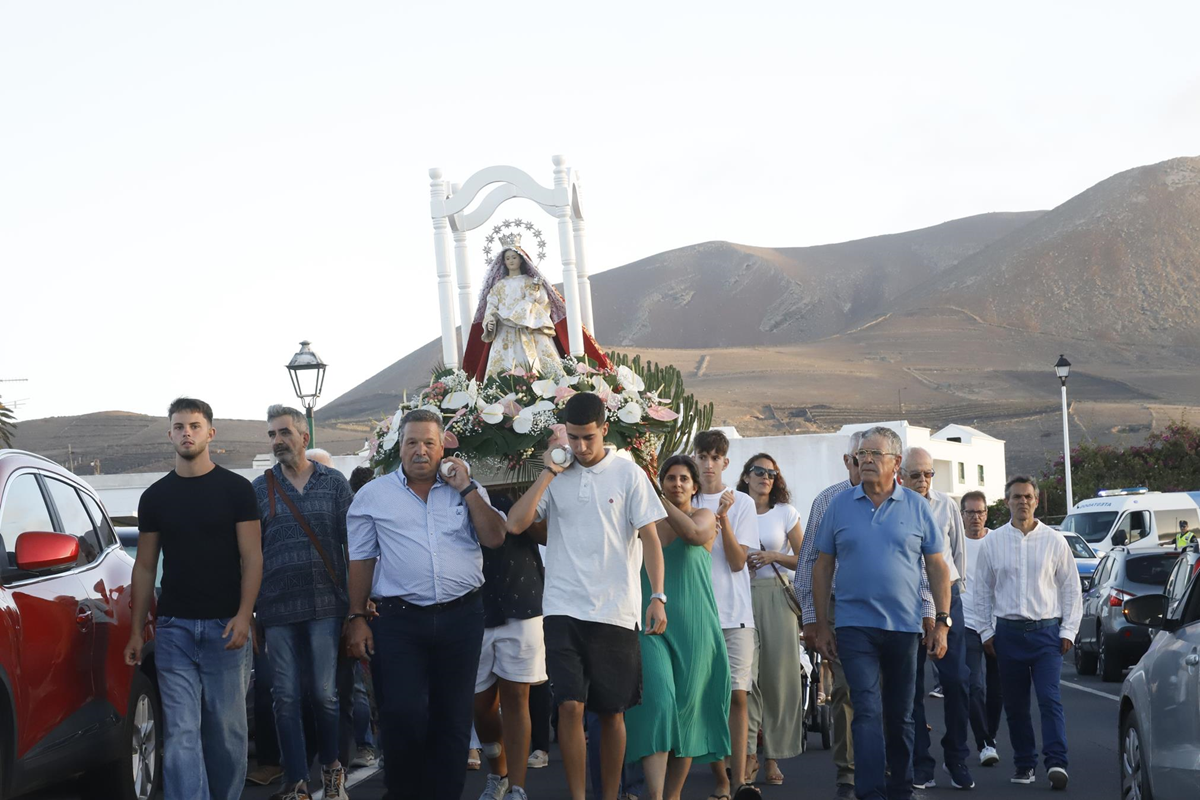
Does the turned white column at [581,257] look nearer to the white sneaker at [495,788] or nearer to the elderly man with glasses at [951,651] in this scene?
the elderly man with glasses at [951,651]

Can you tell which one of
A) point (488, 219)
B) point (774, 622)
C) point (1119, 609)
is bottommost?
point (1119, 609)

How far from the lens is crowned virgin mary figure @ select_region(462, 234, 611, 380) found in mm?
16344

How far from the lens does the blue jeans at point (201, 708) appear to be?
24.4 ft

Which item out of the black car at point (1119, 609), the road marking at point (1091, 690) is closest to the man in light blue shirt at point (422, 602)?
the road marking at point (1091, 690)

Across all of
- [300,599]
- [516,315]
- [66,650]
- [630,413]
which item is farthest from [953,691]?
[516,315]

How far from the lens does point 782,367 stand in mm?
175750

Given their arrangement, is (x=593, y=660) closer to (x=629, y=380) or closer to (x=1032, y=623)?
(x=629, y=380)

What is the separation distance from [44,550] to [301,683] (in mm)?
2489

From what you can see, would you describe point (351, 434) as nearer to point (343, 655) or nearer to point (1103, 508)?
point (1103, 508)

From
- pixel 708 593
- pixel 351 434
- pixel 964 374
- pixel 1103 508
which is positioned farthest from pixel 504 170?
pixel 964 374

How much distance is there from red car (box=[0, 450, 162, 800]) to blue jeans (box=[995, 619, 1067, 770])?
5.27 m

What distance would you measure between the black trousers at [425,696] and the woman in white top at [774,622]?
2.87 metres

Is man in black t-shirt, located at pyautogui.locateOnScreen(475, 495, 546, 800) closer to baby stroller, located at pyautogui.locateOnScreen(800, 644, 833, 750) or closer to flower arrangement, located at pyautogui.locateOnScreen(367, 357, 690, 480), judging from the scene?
flower arrangement, located at pyautogui.locateOnScreen(367, 357, 690, 480)

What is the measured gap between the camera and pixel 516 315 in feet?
53.5
